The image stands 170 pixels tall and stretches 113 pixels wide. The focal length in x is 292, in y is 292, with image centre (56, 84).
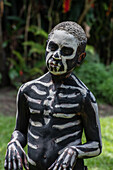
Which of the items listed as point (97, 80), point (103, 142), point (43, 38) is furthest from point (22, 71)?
point (103, 142)

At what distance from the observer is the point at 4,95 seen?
25.9 ft

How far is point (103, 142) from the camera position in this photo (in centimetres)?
454

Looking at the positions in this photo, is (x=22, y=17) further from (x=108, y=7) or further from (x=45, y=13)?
(x=108, y=7)

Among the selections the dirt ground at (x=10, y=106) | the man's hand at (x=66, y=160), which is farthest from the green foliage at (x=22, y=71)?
the man's hand at (x=66, y=160)

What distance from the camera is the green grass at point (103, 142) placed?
149 inches

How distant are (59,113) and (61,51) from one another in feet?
1.43

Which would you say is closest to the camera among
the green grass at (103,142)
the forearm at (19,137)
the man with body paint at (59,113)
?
the man with body paint at (59,113)

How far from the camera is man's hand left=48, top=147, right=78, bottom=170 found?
6.30 feet

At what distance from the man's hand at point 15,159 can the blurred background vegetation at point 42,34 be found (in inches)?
221

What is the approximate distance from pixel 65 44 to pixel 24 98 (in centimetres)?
52

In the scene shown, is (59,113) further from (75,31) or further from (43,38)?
(43,38)

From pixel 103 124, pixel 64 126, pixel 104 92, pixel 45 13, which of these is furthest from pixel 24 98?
pixel 45 13

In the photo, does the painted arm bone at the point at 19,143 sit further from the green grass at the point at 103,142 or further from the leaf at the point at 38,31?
the leaf at the point at 38,31

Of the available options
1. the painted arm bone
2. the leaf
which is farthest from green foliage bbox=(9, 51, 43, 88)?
the painted arm bone
